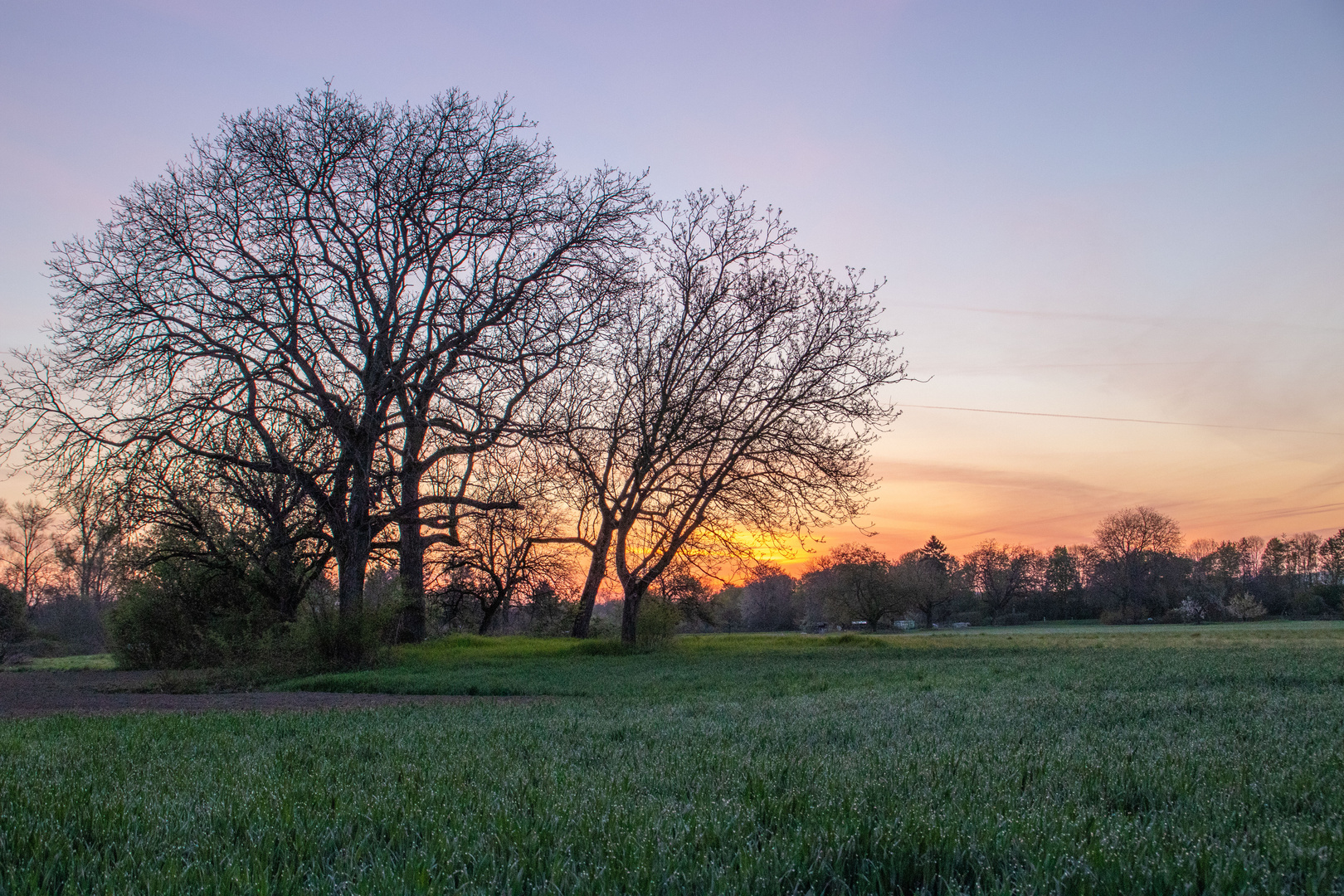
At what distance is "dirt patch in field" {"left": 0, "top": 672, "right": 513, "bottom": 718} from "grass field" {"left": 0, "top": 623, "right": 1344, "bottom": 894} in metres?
2.63

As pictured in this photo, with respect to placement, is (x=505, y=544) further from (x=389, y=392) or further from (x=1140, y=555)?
(x=1140, y=555)

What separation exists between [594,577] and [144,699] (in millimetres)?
13772

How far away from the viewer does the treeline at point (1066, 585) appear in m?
55.4

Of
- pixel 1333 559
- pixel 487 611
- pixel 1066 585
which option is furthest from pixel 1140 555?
pixel 487 611

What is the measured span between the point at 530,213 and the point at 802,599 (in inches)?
2413

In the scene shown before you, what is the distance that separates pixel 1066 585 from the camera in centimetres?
8325

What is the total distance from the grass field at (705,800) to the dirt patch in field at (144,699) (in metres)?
2.63

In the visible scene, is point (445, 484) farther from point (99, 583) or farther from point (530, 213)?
point (99, 583)

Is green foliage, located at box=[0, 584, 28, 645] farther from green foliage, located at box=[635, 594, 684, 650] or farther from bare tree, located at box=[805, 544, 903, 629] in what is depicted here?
bare tree, located at box=[805, 544, 903, 629]

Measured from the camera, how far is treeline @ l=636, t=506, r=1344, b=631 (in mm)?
55406

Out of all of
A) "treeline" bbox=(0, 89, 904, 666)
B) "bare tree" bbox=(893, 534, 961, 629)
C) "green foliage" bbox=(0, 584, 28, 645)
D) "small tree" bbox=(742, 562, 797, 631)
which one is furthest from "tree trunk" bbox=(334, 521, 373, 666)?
"small tree" bbox=(742, 562, 797, 631)

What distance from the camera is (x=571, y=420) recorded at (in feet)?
58.7

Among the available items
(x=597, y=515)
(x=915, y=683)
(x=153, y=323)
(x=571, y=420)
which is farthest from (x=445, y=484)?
(x=915, y=683)

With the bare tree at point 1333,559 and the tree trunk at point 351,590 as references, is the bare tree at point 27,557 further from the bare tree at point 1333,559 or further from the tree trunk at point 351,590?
the bare tree at point 1333,559
